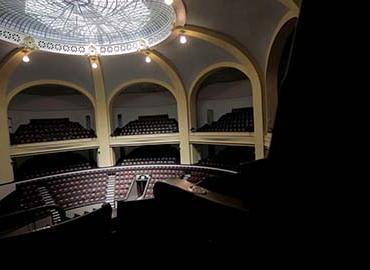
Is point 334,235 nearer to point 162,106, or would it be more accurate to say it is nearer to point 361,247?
point 361,247

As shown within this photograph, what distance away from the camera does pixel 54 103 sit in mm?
16422

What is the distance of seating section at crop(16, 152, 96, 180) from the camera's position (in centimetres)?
1397

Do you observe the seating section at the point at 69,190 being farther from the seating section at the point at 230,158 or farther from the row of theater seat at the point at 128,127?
the seating section at the point at 230,158

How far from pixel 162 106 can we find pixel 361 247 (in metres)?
16.8

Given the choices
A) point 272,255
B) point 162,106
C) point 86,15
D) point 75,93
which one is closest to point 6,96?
point 75,93

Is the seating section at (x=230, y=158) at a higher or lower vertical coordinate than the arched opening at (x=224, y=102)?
lower

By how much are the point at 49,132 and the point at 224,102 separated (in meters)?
11.1

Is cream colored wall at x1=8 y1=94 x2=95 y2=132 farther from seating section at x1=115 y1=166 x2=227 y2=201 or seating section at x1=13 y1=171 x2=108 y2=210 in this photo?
seating section at x1=115 y1=166 x2=227 y2=201

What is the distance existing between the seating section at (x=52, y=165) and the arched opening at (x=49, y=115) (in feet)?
6.39

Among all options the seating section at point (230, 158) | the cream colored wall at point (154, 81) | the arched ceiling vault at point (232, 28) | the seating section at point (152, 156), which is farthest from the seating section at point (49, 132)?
the seating section at point (230, 158)

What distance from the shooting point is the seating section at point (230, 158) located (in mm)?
12878

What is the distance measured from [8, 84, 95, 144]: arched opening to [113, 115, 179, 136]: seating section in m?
2.17

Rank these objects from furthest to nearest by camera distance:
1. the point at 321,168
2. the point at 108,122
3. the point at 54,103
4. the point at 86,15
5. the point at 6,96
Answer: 1. the point at 54,103
2. the point at 108,122
3. the point at 6,96
4. the point at 86,15
5. the point at 321,168

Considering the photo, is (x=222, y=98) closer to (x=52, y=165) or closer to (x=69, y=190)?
(x=69, y=190)
